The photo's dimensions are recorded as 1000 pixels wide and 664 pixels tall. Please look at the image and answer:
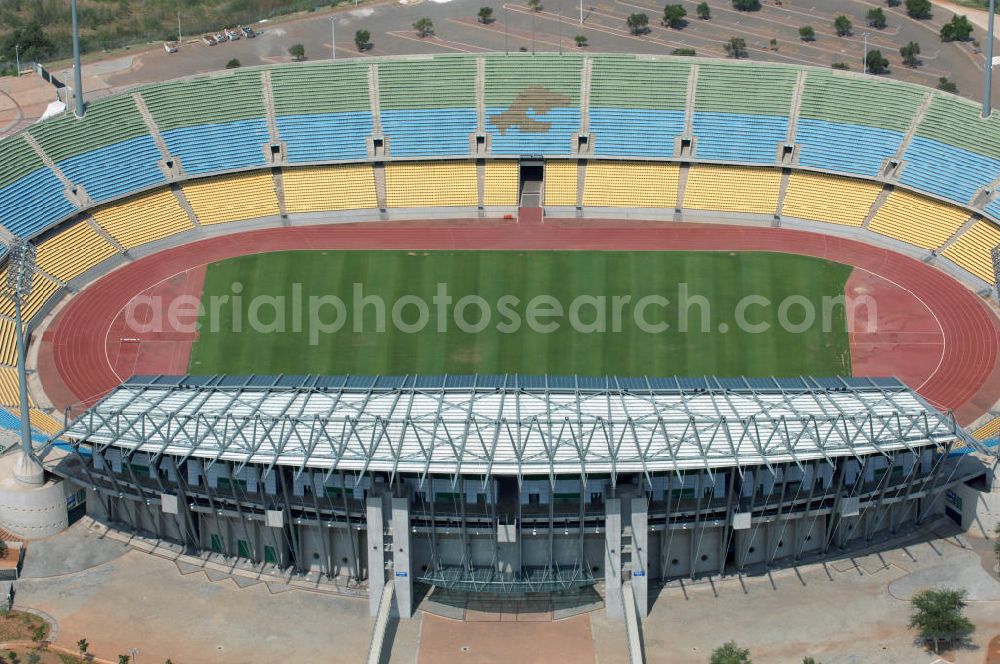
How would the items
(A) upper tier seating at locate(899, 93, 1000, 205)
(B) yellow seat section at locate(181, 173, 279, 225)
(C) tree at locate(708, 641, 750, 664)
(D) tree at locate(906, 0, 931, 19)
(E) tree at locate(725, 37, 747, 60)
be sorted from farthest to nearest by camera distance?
(D) tree at locate(906, 0, 931, 19), (E) tree at locate(725, 37, 747, 60), (B) yellow seat section at locate(181, 173, 279, 225), (A) upper tier seating at locate(899, 93, 1000, 205), (C) tree at locate(708, 641, 750, 664)

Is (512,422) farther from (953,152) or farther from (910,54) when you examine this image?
(910,54)

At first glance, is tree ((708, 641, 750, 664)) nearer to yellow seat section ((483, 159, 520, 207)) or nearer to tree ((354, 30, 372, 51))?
yellow seat section ((483, 159, 520, 207))

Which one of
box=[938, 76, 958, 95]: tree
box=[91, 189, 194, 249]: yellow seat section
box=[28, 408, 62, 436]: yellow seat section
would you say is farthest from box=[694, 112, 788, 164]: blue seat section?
box=[28, 408, 62, 436]: yellow seat section

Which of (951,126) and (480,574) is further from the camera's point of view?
(951,126)

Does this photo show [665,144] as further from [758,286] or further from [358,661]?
[358,661]

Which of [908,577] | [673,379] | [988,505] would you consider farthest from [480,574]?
[988,505]

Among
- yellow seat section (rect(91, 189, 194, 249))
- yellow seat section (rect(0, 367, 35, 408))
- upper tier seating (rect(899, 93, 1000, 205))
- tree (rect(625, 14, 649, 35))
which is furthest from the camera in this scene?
tree (rect(625, 14, 649, 35))
